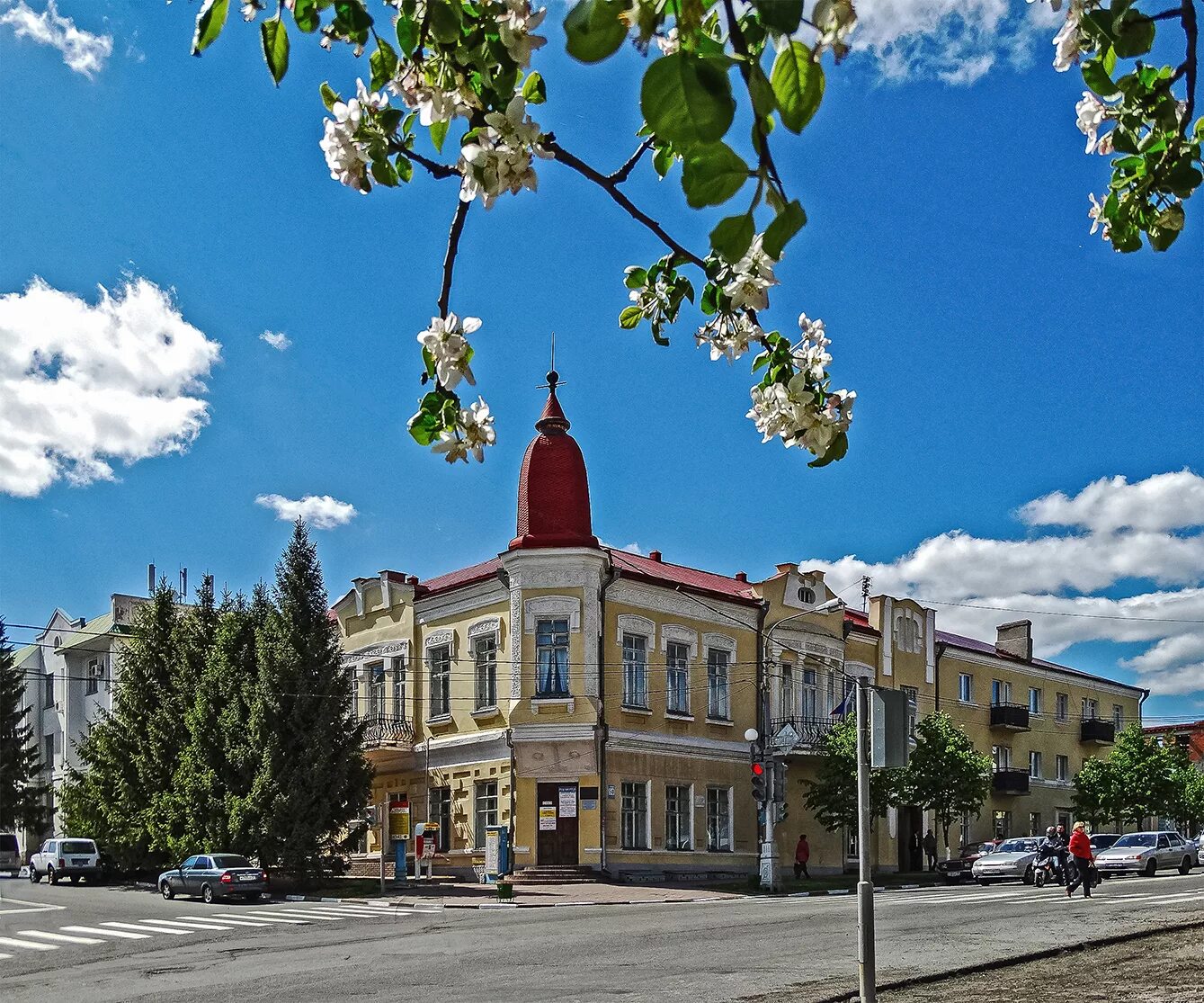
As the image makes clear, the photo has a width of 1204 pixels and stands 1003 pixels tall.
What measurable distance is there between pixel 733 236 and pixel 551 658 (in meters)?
37.2

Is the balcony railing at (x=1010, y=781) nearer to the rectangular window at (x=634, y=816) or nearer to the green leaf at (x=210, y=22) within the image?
the rectangular window at (x=634, y=816)

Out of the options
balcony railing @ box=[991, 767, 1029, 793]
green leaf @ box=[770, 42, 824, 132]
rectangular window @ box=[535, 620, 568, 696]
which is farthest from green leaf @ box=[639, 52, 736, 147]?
balcony railing @ box=[991, 767, 1029, 793]

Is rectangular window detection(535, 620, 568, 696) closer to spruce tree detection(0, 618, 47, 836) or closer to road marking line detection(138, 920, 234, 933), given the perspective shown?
road marking line detection(138, 920, 234, 933)

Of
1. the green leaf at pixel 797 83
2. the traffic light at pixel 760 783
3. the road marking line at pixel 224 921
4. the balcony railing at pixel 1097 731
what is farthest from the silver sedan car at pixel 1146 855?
the green leaf at pixel 797 83

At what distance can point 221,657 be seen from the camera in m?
40.2

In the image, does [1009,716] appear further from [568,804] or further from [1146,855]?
[568,804]

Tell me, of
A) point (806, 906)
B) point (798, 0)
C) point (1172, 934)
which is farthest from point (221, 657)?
point (798, 0)

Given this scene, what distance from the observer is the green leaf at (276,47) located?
111 inches

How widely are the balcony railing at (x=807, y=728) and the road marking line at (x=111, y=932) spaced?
22.8 m

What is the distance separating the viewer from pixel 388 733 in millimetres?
43125

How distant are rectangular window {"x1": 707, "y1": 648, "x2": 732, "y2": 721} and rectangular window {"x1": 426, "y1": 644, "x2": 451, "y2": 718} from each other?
317 inches

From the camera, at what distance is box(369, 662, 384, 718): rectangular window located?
1764 inches

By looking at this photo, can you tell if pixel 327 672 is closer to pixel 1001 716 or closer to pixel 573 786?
pixel 573 786

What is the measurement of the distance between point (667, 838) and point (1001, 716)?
70.1 ft
